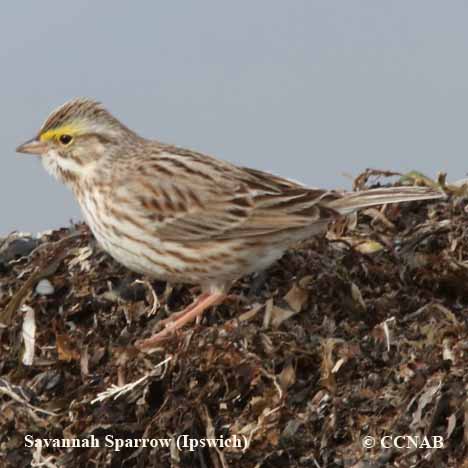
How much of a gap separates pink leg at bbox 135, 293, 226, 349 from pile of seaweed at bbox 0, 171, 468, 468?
0.09 m

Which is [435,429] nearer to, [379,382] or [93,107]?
[379,382]

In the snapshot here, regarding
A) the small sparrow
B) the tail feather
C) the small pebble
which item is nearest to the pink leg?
the small sparrow

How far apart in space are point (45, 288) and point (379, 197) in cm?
204

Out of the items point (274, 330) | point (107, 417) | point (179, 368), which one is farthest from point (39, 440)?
point (274, 330)

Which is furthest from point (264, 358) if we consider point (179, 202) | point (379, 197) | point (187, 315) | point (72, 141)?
point (72, 141)

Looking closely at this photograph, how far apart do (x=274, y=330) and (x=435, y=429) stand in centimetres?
127

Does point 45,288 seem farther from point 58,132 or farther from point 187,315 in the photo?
point 58,132

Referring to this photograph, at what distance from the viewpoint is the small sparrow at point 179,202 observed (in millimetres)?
7711

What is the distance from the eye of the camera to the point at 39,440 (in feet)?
22.0

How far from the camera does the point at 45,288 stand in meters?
7.78

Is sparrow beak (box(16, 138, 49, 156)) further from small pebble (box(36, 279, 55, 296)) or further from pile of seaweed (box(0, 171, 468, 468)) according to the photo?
small pebble (box(36, 279, 55, 296))

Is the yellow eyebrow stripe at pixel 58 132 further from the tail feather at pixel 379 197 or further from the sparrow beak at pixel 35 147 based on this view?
the tail feather at pixel 379 197

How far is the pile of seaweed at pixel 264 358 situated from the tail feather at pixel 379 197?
9.3 inches

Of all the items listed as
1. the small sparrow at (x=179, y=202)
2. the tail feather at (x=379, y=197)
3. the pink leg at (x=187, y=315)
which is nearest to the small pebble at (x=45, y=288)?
the small sparrow at (x=179, y=202)
